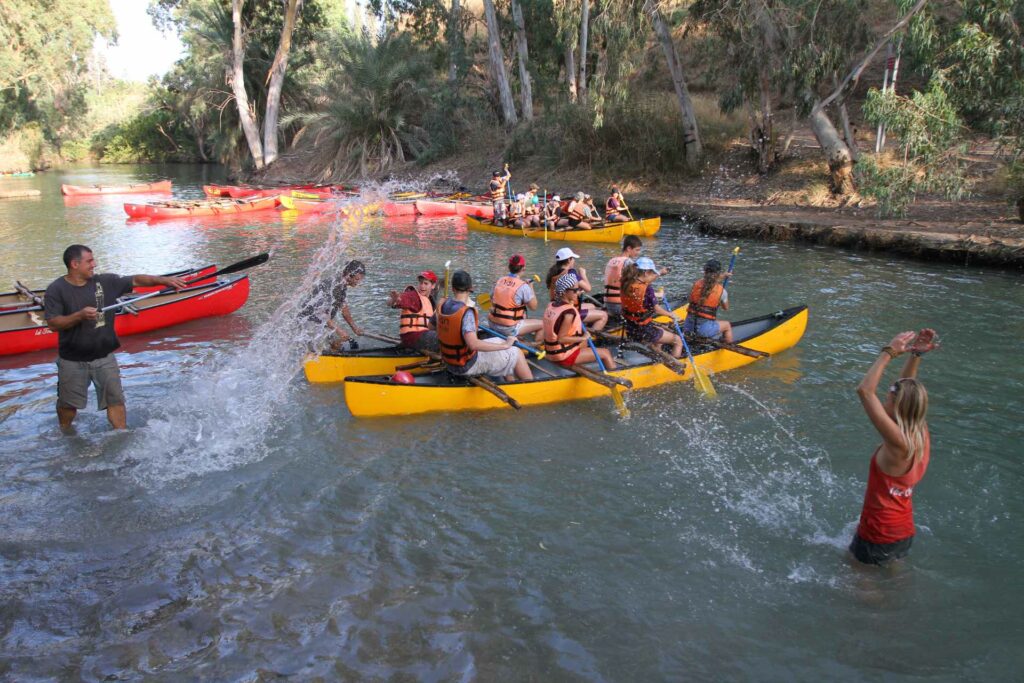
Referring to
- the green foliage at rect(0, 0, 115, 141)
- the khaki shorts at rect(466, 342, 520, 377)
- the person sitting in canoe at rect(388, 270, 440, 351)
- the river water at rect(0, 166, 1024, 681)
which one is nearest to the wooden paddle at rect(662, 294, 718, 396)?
the river water at rect(0, 166, 1024, 681)

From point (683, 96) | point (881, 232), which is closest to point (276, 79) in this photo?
point (683, 96)

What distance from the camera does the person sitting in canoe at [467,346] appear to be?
8.20 m

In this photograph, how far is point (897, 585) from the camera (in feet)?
17.6

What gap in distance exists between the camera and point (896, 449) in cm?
454

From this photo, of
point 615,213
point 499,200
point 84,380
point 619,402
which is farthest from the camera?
point 499,200

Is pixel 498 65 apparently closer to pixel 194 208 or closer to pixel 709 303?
pixel 194 208

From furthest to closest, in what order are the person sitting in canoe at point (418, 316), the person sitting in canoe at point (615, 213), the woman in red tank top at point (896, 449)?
the person sitting in canoe at point (615, 213)
the person sitting in canoe at point (418, 316)
the woman in red tank top at point (896, 449)

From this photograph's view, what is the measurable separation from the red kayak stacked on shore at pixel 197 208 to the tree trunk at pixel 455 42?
464 inches

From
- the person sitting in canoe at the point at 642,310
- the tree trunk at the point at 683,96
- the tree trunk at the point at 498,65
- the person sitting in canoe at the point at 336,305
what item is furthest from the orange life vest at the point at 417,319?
the tree trunk at the point at 498,65

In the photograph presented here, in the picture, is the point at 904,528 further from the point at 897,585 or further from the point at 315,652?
the point at 315,652

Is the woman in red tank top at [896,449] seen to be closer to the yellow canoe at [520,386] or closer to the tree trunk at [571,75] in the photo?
the yellow canoe at [520,386]

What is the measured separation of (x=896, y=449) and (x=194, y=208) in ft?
86.4

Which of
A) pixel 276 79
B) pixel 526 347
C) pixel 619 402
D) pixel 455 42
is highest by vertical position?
pixel 455 42

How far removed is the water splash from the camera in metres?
7.51
